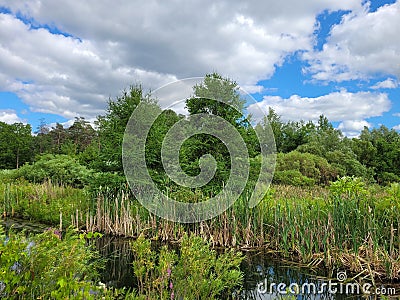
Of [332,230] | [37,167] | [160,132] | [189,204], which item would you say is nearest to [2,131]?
[37,167]

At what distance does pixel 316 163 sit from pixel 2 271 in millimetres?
15746

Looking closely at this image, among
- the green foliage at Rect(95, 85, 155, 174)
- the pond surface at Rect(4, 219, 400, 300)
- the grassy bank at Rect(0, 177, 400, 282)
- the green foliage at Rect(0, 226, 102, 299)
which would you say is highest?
the green foliage at Rect(95, 85, 155, 174)

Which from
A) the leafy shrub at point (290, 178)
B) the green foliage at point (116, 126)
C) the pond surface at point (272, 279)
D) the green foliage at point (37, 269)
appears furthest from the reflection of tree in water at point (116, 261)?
the leafy shrub at point (290, 178)

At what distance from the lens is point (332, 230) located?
4.53 m

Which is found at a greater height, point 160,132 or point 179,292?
point 160,132

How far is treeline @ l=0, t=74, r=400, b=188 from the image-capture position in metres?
7.46

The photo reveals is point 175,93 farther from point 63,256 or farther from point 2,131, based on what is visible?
point 2,131

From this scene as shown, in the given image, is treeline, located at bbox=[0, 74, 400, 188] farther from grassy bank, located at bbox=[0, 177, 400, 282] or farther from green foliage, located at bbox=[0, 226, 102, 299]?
green foliage, located at bbox=[0, 226, 102, 299]

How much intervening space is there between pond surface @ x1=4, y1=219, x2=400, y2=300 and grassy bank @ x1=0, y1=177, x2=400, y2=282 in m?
0.27

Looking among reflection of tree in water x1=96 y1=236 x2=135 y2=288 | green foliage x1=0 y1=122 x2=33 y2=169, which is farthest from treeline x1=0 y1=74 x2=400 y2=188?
reflection of tree in water x1=96 y1=236 x2=135 y2=288

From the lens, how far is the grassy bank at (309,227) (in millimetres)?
4227

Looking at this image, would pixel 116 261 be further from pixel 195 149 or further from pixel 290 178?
pixel 290 178

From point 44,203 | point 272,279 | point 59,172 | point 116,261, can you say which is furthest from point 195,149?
point 59,172

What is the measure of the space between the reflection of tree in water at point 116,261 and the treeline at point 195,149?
4.99ft
